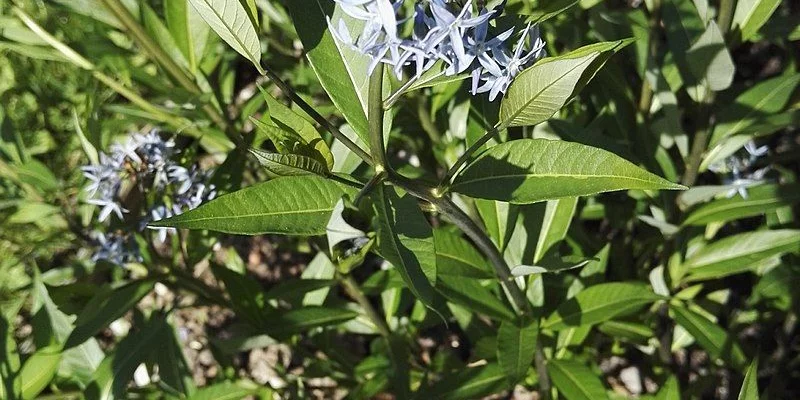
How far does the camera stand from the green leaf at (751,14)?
171 centimetres

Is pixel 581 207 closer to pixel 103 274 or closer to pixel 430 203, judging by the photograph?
pixel 430 203

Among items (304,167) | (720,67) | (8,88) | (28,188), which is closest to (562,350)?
(720,67)

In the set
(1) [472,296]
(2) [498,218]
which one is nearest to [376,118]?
(2) [498,218]

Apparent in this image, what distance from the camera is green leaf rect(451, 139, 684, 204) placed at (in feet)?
3.42

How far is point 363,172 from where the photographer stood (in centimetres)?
189

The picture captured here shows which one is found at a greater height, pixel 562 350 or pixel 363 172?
pixel 363 172

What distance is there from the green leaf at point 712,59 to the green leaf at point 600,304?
1.69ft

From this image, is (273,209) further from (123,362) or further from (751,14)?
(751,14)

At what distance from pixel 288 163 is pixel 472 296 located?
2.91 ft

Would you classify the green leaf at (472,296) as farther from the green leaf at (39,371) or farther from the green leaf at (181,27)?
the green leaf at (39,371)

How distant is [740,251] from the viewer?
2.03 meters

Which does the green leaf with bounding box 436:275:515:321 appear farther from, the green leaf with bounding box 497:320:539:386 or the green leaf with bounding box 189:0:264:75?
the green leaf with bounding box 189:0:264:75

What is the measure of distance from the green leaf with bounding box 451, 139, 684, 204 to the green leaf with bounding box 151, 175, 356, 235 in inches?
8.1

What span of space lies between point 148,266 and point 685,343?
1.65 metres
